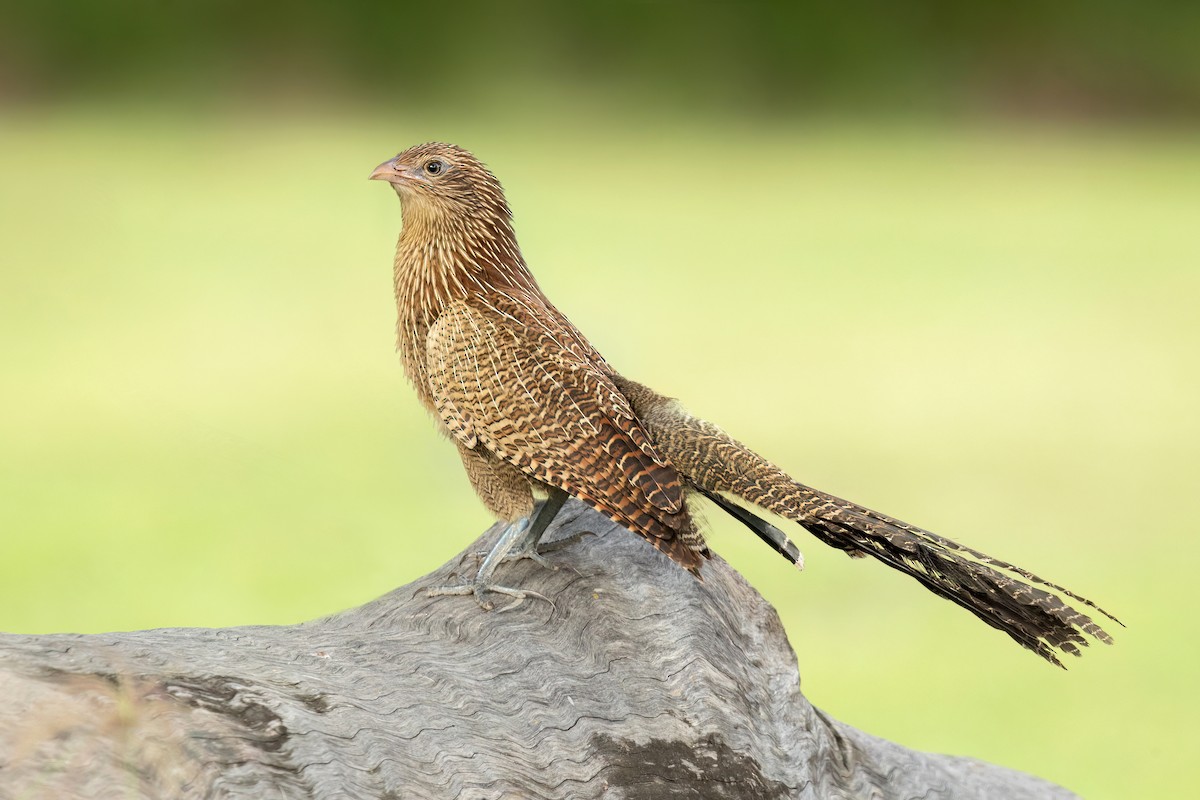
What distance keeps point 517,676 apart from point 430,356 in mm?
750

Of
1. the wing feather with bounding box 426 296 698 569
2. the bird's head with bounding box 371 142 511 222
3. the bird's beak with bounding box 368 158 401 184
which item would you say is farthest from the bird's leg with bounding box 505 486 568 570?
the bird's beak with bounding box 368 158 401 184

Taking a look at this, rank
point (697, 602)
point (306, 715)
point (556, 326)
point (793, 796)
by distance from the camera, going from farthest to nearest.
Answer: point (556, 326) < point (697, 602) < point (793, 796) < point (306, 715)

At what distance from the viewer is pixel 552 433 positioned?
8.36 feet

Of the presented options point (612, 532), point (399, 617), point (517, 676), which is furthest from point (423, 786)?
point (612, 532)

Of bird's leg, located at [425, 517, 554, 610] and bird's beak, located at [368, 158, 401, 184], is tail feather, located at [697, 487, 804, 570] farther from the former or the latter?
bird's beak, located at [368, 158, 401, 184]

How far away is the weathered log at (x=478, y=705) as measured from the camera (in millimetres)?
1724

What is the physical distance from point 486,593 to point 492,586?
0.04m

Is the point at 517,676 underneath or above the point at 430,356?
underneath

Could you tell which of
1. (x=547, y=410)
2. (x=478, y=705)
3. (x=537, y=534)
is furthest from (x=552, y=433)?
(x=478, y=705)

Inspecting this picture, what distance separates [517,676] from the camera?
7.72 feet

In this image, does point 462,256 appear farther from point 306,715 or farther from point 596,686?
point 306,715

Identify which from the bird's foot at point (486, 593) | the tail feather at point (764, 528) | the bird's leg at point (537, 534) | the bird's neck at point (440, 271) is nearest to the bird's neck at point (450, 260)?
the bird's neck at point (440, 271)

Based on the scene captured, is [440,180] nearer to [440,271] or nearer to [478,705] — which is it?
[440,271]

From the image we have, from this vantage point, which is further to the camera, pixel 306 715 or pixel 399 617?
pixel 399 617
